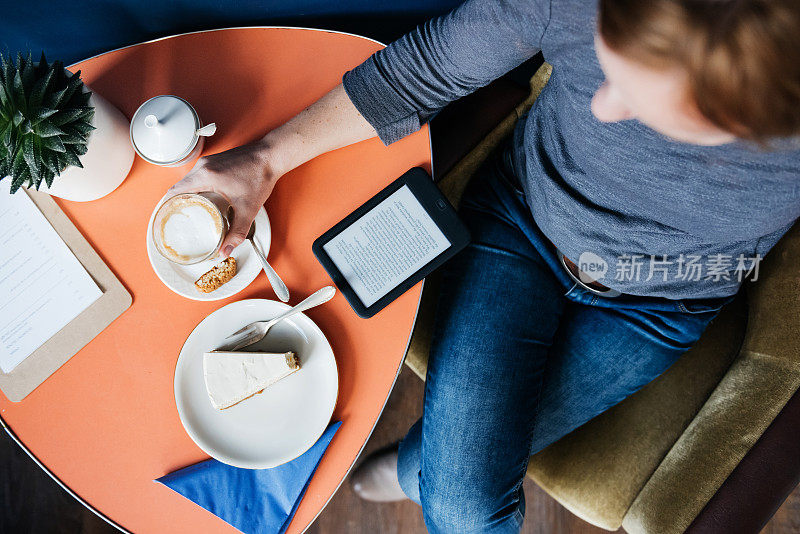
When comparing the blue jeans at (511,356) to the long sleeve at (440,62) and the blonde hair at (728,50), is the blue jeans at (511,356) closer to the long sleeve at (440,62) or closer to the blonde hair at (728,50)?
the long sleeve at (440,62)

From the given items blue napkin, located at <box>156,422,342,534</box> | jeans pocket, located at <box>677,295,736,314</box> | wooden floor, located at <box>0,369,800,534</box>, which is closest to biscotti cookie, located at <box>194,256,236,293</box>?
blue napkin, located at <box>156,422,342,534</box>

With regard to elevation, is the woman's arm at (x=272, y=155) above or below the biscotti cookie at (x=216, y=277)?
above

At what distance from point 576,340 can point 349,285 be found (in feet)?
1.49

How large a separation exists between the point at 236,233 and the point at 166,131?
0.17 m

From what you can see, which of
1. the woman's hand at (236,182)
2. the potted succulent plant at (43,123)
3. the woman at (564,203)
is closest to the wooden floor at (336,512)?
the woman at (564,203)

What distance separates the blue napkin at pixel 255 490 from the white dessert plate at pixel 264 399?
37mm

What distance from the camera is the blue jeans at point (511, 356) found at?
0.84 meters

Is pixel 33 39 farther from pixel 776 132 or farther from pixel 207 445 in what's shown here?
pixel 776 132

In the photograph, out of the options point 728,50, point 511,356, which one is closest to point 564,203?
point 511,356

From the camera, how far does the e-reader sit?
2.40ft

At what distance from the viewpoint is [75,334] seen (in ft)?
2.43

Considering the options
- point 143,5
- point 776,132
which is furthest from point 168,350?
point 776,132

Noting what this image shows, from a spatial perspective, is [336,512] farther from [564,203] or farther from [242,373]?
[564,203]

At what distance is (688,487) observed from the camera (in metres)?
0.78
